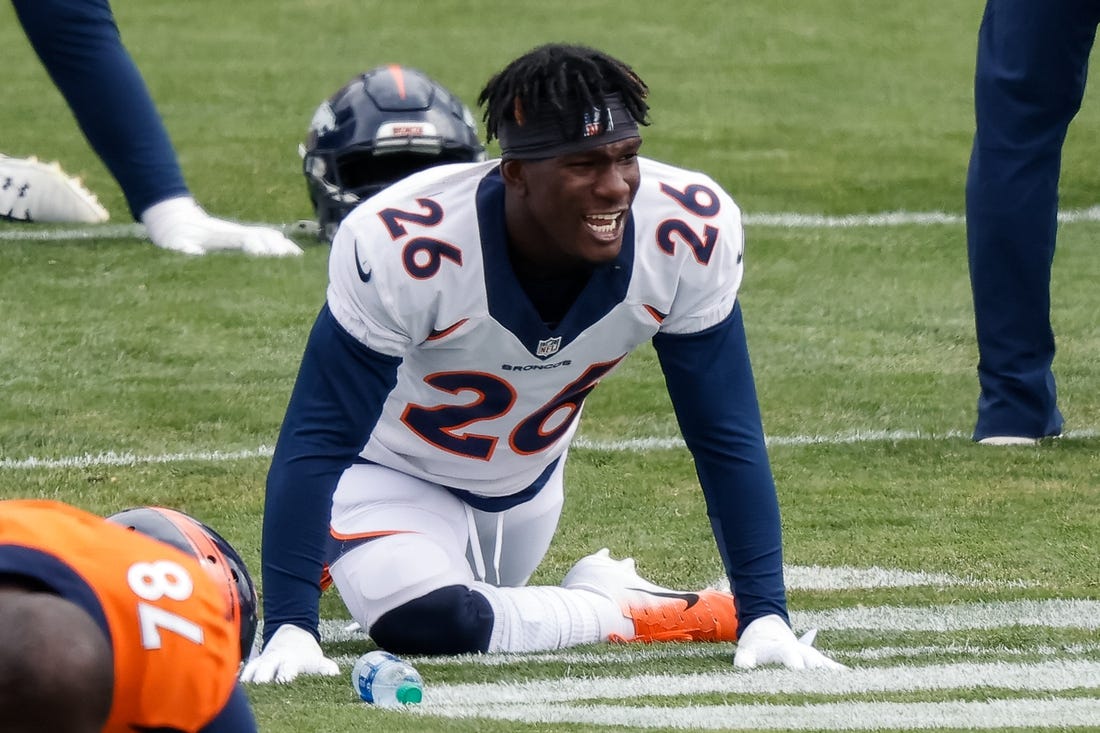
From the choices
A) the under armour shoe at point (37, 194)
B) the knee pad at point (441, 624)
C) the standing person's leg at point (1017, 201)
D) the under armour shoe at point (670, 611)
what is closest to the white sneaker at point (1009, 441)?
the standing person's leg at point (1017, 201)

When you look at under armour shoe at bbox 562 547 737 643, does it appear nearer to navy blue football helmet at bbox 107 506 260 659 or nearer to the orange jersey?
navy blue football helmet at bbox 107 506 260 659

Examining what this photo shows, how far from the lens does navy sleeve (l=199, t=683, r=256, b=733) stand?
218 centimetres

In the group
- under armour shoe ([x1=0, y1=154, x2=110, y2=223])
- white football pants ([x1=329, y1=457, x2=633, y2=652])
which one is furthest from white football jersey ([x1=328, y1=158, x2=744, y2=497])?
under armour shoe ([x1=0, y1=154, x2=110, y2=223])

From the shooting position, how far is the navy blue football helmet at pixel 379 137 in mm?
6676

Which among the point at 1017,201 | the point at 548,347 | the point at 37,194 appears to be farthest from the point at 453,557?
the point at 37,194

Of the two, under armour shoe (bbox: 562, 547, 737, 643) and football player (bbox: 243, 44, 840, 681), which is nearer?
football player (bbox: 243, 44, 840, 681)

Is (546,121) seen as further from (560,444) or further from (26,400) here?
(26,400)

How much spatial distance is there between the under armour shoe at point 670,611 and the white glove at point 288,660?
0.68 metres

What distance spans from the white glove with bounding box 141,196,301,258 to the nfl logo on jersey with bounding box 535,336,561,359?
359 centimetres

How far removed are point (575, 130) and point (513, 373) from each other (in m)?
0.53

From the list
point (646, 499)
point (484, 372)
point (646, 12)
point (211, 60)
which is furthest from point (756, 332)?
point (646, 12)

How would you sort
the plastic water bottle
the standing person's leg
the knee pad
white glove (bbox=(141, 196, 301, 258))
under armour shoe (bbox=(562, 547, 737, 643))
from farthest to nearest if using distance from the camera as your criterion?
white glove (bbox=(141, 196, 301, 258)), the standing person's leg, under armour shoe (bbox=(562, 547, 737, 643)), the knee pad, the plastic water bottle

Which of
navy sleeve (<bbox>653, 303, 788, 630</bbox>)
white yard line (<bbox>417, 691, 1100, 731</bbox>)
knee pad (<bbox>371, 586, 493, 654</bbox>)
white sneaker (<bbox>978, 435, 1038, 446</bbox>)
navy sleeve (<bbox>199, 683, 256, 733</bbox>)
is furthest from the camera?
white sneaker (<bbox>978, 435, 1038, 446</bbox>)

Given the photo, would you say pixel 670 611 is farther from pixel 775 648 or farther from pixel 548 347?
pixel 548 347
